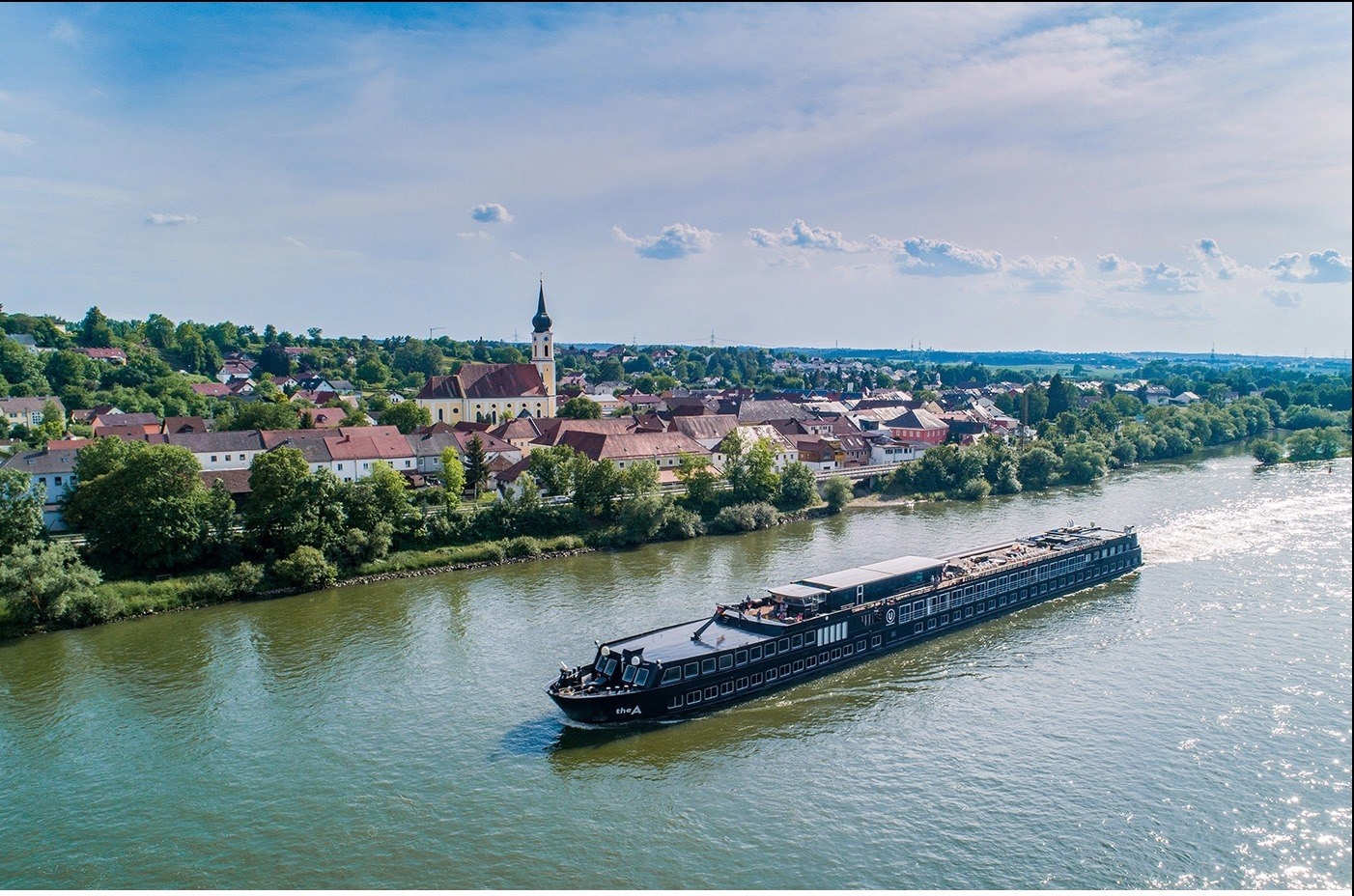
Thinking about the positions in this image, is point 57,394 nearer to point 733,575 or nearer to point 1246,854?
point 733,575

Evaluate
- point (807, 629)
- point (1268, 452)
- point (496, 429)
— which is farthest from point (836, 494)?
point (1268, 452)

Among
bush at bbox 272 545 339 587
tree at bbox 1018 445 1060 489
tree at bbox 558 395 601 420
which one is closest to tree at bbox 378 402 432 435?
tree at bbox 558 395 601 420

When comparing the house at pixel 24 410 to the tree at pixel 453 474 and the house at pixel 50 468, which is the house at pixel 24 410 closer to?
the house at pixel 50 468

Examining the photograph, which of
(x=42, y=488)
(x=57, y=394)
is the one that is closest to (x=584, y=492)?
(x=42, y=488)

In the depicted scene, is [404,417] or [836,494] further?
[404,417]

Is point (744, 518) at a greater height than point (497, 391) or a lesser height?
lesser

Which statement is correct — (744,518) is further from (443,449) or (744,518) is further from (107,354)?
(107,354)

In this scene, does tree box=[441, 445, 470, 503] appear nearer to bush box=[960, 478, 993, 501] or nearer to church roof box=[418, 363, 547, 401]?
church roof box=[418, 363, 547, 401]
